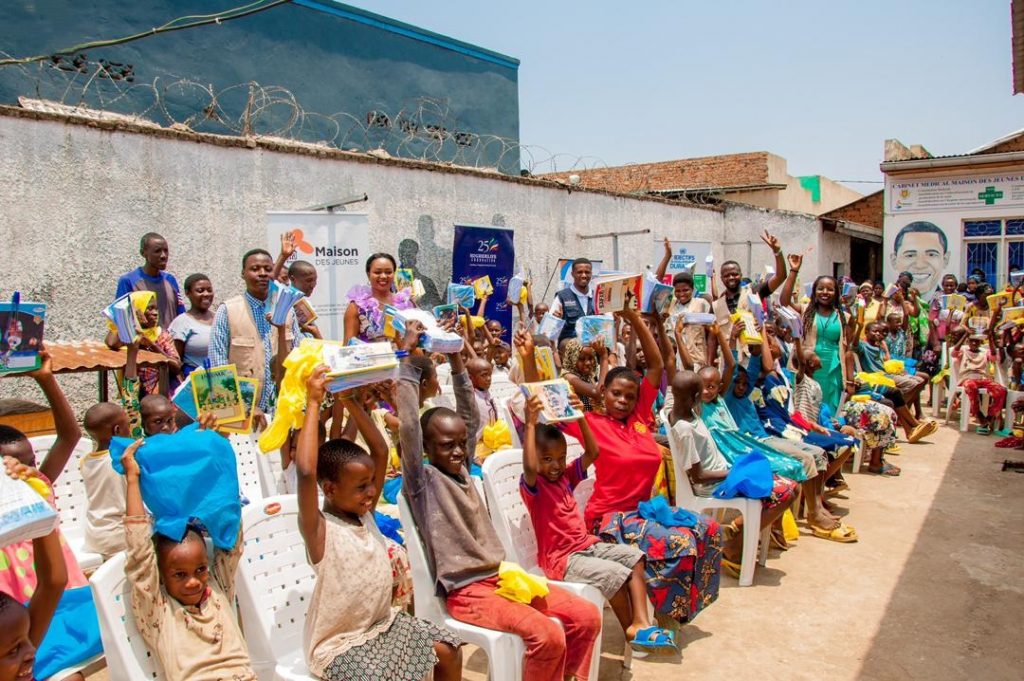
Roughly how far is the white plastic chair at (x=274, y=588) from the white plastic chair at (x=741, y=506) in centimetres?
230

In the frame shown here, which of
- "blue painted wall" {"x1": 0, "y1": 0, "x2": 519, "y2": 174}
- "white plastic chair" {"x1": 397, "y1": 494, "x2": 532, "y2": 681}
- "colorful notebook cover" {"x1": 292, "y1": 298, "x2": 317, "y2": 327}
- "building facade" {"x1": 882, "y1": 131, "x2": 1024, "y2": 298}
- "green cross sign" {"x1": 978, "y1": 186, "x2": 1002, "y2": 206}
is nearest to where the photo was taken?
"white plastic chair" {"x1": 397, "y1": 494, "x2": 532, "y2": 681}

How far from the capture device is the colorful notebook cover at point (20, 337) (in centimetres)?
251

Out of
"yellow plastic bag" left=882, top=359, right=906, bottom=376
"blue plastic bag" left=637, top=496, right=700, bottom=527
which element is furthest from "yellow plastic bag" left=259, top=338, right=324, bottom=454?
"yellow plastic bag" left=882, top=359, right=906, bottom=376

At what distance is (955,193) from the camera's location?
18.3 metres

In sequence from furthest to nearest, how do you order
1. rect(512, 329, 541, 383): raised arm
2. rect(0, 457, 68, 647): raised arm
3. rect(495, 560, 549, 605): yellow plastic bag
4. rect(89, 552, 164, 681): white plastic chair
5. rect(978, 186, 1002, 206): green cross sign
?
rect(978, 186, 1002, 206): green cross sign → rect(512, 329, 541, 383): raised arm → rect(495, 560, 549, 605): yellow plastic bag → rect(89, 552, 164, 681): white plastic chair → rect(0, 457, 68, 647): raised arm

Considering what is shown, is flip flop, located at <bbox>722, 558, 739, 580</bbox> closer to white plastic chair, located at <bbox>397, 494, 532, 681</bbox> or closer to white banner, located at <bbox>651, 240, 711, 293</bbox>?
white plastic chair, located at <bbox>397, 494, 532, 681</bbox>

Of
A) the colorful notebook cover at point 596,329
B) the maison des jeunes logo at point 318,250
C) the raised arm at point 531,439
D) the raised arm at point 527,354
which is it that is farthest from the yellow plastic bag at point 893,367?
the raised arm at point 531,439

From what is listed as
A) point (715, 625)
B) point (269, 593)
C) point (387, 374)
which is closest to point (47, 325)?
point (269, 593)

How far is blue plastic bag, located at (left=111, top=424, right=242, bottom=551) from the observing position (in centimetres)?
243

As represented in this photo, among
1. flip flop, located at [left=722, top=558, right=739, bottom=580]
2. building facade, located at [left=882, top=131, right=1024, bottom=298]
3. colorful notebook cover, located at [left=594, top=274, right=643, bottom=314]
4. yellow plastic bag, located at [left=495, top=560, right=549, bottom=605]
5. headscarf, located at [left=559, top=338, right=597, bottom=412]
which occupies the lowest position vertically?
flip flop, located at [left=722, top=558, right=739, bottom=580]

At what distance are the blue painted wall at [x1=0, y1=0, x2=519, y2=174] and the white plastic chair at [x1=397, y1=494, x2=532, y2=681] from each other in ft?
18.2

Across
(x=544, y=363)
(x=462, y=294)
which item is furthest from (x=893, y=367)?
(x=544, y=363)

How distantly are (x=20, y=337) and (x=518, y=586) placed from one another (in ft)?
6.17

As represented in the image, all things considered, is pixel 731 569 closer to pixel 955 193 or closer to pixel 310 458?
pixel 310 458
